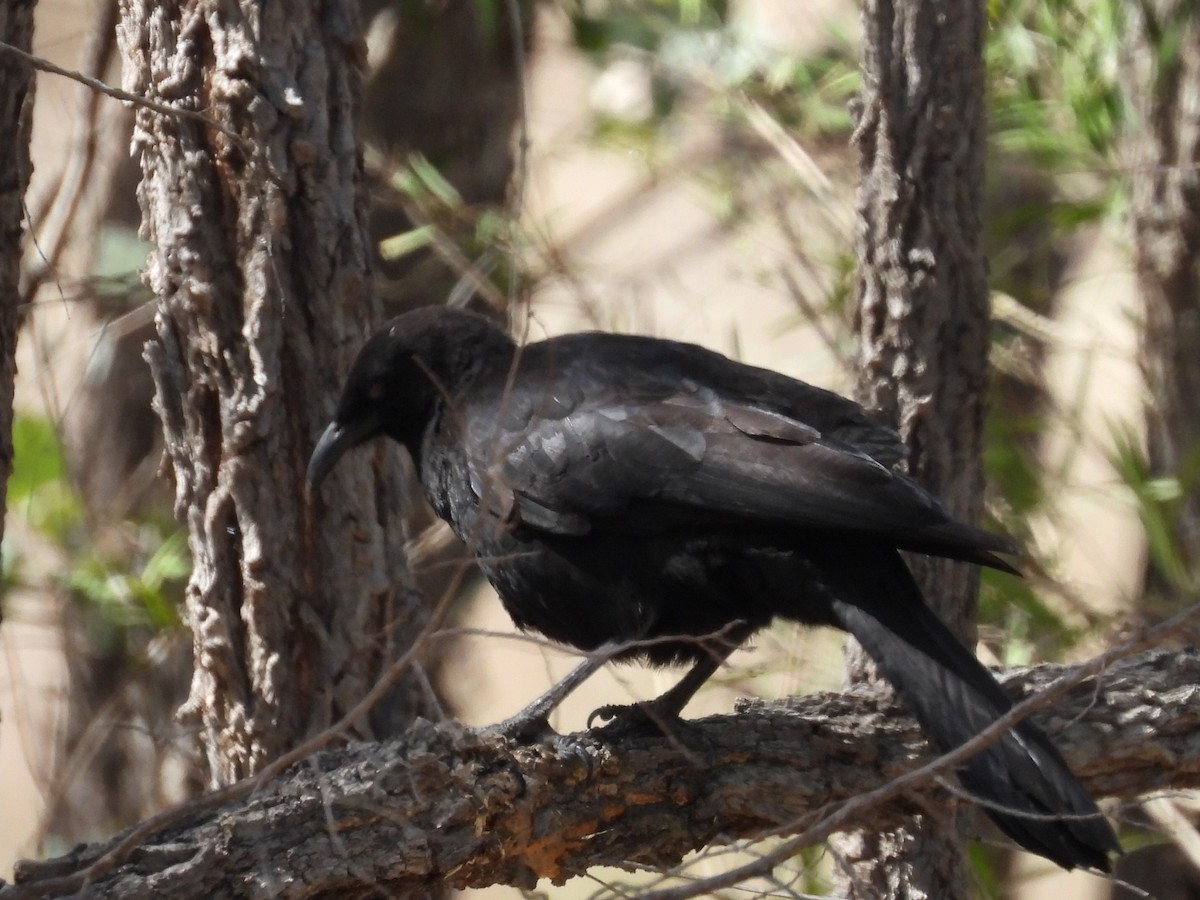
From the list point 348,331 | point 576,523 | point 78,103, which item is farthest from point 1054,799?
point 78,103

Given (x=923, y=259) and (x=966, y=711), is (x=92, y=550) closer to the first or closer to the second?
(x=923, y=259)

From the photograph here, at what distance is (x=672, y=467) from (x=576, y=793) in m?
0.81

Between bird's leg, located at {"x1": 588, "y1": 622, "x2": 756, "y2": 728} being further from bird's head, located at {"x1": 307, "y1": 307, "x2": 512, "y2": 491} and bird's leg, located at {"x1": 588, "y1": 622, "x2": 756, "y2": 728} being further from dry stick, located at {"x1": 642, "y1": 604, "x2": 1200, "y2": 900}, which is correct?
dry stick, located at {"x1": 642, "y1": 604, "x2": 1200, "y2": 900}

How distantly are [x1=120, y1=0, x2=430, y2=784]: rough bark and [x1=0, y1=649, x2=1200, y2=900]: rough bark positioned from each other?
71 cm

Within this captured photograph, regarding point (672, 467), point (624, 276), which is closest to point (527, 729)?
point (672, 467)

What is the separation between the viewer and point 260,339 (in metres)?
3.91

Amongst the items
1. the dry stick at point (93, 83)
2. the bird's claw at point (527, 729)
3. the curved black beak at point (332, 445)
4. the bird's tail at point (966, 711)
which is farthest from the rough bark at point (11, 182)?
the bird's tail at point (966, 711)

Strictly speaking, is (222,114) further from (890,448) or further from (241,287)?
(890,448)

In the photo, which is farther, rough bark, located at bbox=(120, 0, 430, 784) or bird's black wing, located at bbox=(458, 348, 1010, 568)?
rough bark, located at bbox=(120, 0, 430, 784)

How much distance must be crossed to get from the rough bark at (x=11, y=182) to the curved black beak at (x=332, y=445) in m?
0.76

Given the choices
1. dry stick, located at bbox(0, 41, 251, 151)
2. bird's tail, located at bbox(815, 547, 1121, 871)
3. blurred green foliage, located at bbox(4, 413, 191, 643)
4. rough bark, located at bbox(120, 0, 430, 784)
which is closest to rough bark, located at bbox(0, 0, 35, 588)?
dry stick, located at bbox(0, 41, 251, 151)

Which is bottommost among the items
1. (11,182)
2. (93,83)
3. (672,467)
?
(672,467)

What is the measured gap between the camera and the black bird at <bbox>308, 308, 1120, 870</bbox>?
3.39 m

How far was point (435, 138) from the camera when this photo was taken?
7.23 meters
